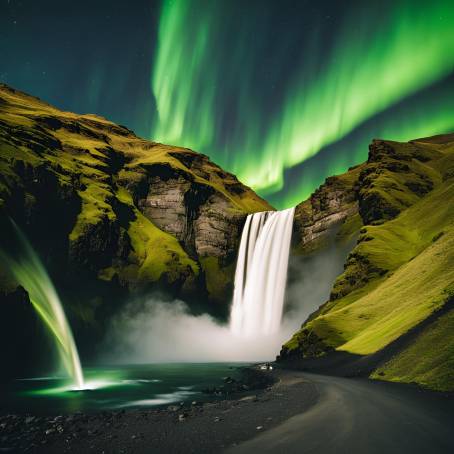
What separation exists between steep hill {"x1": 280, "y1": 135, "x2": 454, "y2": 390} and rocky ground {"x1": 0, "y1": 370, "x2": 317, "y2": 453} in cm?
1120

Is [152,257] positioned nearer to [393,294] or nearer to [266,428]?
[393,294]

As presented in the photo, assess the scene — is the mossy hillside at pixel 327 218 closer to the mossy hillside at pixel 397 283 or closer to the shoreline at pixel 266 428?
the mossy hillside at pixel 397 283

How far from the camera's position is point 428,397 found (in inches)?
838

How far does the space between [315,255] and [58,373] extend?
89349 mm

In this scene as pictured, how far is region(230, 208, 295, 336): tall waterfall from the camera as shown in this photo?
118 metres

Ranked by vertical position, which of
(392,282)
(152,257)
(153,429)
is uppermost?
(152,257)

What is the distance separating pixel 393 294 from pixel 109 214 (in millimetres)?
102616

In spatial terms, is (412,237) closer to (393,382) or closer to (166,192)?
(393,382)

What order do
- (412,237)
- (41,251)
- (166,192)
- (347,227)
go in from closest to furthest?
(412,237) → (41,251) → (347,227) → (166,192)

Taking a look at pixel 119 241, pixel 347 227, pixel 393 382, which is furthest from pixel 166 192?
pixel 393 382

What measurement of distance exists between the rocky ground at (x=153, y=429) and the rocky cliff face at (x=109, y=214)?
63.7 meters

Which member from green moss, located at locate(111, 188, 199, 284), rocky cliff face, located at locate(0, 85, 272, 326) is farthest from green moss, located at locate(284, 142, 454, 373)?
green moss, located at locate(111, 188, 199, 284)

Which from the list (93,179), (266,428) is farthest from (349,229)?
(266,428)

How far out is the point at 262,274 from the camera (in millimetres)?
127812
